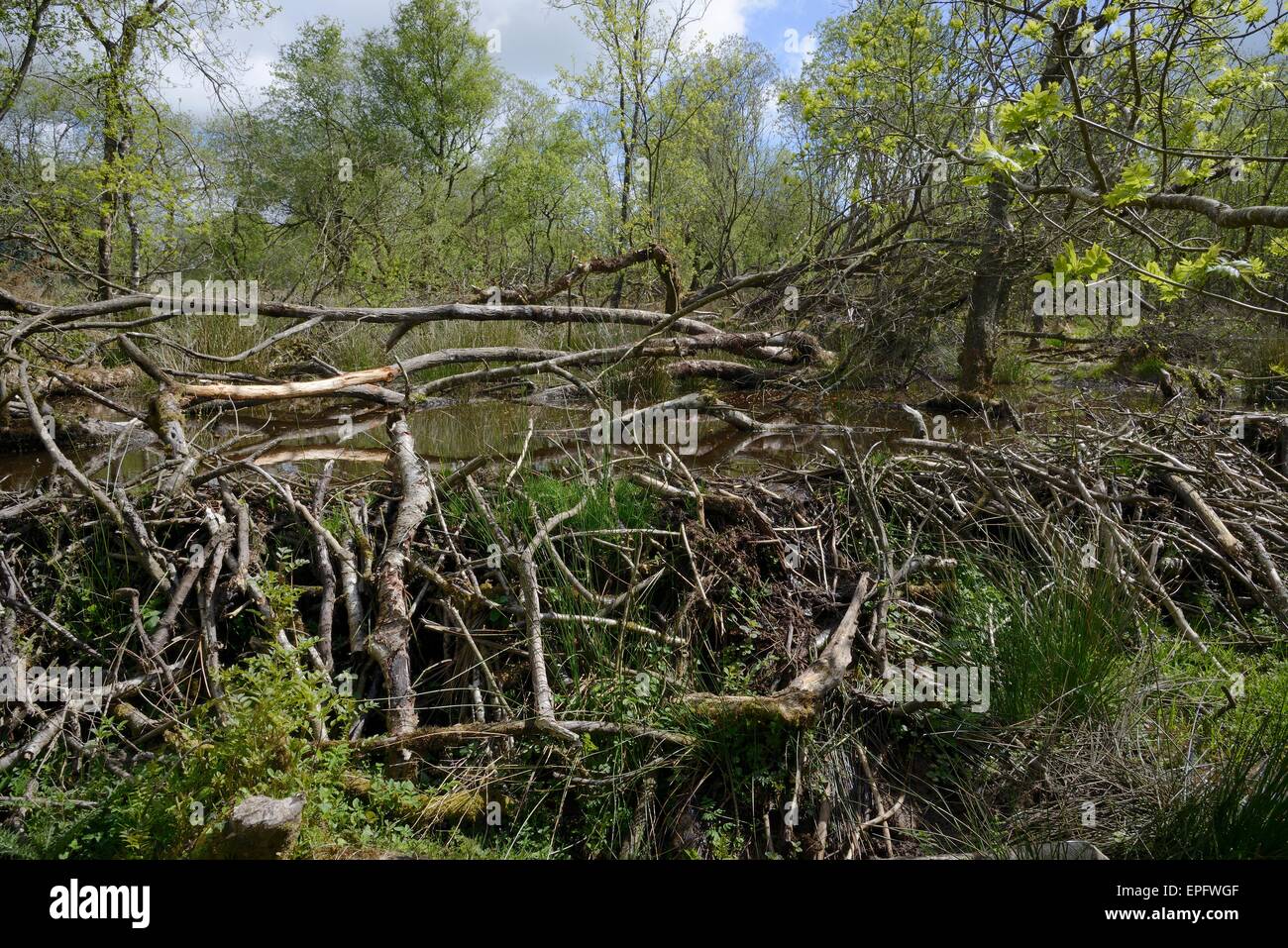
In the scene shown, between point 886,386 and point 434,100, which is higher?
point 434,100

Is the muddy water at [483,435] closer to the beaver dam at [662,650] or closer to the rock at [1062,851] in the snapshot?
the beaver dam at [662,650]

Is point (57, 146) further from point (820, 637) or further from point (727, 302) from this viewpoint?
point (820, 637)

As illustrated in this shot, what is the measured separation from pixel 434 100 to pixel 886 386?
71.4ft

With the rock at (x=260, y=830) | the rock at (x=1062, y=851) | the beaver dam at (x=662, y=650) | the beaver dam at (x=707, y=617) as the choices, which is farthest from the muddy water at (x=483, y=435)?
the rock at (x=1062, y=851)

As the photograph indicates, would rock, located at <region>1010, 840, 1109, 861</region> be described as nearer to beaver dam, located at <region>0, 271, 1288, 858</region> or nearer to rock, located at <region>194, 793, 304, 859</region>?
beaver dam, located at <region>0, 271, 1288, 858</region>

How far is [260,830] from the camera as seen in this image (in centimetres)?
205

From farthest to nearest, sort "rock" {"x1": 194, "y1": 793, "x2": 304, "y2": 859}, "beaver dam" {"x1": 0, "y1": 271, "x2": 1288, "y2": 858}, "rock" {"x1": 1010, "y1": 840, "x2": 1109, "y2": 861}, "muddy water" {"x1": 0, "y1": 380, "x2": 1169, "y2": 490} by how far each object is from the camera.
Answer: "muddy water" {"x1": 0, "y1": 380, "x2": 1169, "y2": 490}
"beaver dam" {"x1": 0, "y1": 271, "x2": 1288, "y2": 858}
"rock" {"x1": 1010, "y1": 840, "x2": 1109, "y2": 861}
"rock" {"x1": 194, "y1": 793, "x2": 304, "y2": 859}

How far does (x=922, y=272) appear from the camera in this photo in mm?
8680

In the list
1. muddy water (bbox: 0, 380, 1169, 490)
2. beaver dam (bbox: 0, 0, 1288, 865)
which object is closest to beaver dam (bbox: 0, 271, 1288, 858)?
beaver dam (bbox: 0, 0, 1288, 865)

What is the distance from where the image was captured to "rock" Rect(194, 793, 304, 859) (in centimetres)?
205

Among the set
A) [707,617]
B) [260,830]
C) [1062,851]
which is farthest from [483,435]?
[1062,851]

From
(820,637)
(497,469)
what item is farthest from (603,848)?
(497,469)

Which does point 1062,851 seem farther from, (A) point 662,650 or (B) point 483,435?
(B) point 483,435

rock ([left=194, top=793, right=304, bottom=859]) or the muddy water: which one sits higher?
the muddy water
